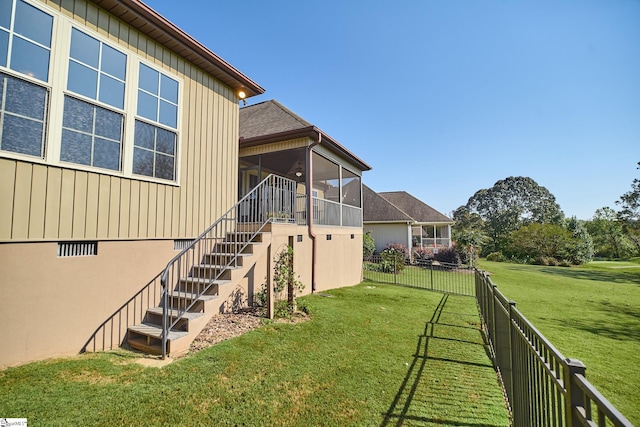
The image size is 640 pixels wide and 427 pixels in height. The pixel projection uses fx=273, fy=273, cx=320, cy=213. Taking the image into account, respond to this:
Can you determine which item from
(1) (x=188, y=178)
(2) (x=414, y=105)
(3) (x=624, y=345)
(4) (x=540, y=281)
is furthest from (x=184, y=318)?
(4) (x=540, y=281)

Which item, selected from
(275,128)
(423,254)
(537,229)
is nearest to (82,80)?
(275,128)

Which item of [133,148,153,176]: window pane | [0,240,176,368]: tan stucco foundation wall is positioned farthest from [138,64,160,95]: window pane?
[0,240,176,368]: tan stucco foundation wall

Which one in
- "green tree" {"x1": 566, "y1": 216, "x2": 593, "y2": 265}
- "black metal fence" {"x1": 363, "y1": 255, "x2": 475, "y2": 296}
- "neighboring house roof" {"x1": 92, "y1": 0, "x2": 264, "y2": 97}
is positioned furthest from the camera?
"green tree" {"x1": 566, "y1": 216, "x2": 593, "y2": 265}

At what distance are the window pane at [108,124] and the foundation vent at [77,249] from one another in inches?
71.4

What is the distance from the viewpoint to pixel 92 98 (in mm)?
4422

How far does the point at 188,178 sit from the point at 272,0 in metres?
7.73

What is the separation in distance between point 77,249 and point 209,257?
88.9 inches

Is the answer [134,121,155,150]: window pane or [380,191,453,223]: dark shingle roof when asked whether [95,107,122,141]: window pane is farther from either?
[380,191,453,223]: dark shingle roof

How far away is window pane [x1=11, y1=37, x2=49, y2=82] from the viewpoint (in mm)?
3674

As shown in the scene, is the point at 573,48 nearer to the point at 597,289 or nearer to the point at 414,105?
the point at 414,105

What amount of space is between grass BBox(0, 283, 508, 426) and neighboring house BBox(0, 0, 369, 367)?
80 cm

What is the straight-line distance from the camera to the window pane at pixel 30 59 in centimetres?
367

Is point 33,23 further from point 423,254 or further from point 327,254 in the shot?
point 423,254

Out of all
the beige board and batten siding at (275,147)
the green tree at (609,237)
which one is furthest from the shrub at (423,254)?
the green tree at (609,237)
